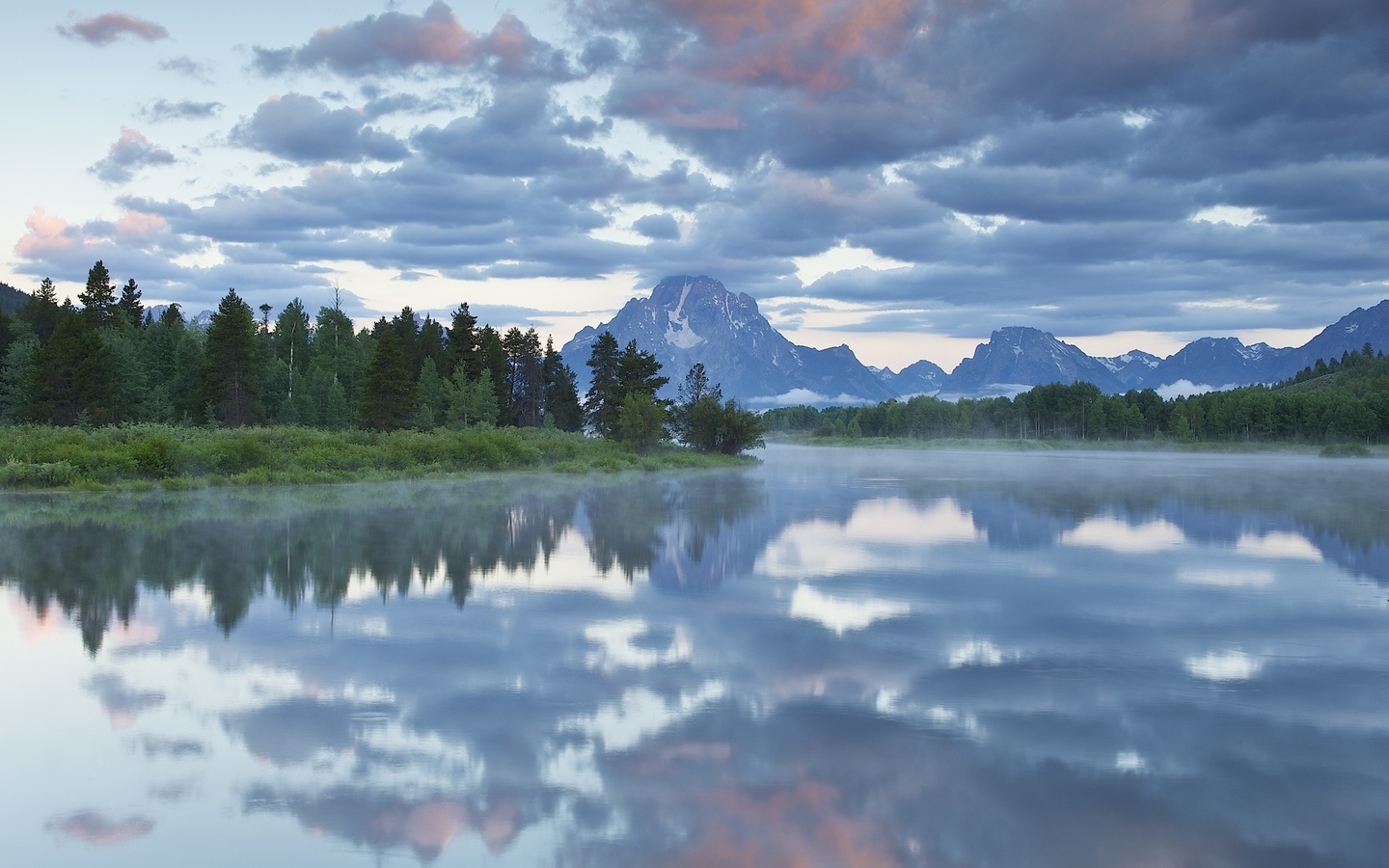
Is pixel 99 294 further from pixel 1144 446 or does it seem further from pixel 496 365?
pixel 1144 446

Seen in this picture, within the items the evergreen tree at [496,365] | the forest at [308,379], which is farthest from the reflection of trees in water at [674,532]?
the evergreen tree at [496,365]

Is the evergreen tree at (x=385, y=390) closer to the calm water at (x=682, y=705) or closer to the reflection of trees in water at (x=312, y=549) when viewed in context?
the reflection of trees in water at (x=312, y=549)

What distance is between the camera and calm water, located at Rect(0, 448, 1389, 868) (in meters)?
7.51

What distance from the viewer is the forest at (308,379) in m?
57.7

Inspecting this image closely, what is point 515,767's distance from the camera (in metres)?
8.70

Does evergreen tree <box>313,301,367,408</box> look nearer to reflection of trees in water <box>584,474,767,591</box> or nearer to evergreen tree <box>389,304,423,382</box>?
evergreen tree <box>389,304,423,382</box>

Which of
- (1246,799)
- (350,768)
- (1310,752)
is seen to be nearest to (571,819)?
(350,768)

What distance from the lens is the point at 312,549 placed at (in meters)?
22.5

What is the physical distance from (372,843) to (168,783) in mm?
A: 2377

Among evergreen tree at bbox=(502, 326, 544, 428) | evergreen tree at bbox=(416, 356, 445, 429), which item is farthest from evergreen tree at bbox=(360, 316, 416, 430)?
evergreen tree at bbox=(502, 326, 544, 428)

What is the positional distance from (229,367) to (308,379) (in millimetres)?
16807

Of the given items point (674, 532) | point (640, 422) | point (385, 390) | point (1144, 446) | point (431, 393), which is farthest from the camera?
point (1144, 446)

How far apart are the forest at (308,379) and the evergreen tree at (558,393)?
0.20 meters

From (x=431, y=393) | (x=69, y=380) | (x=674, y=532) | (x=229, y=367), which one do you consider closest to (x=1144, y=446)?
(x=431, y=393)
